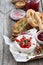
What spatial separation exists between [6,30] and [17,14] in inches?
5.8

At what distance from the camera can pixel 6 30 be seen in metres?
1.29

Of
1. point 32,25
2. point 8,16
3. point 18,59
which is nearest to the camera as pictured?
point 18,59

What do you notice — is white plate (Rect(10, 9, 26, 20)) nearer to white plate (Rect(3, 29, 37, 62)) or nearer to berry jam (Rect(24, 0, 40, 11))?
berry jam (Rect(24, 0, 40, 11))

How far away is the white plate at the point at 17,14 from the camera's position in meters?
1.36

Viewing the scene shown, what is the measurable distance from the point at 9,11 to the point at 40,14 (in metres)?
0.20

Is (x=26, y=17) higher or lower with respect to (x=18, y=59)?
higher

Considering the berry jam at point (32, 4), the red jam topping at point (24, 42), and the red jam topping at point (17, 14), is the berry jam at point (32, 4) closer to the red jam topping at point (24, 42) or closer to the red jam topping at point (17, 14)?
the red jam topping at point (17, 14)

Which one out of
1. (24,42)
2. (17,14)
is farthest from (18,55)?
(17,14)

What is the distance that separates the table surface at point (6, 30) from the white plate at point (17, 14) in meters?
0.02

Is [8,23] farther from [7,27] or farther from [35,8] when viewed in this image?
[35,8]

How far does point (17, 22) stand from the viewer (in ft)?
4.29

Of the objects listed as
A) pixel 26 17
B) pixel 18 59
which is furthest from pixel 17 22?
pixel 18 59

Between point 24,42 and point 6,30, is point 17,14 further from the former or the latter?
point 24,42

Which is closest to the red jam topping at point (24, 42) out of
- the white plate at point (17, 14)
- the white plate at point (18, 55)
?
the white plate at point (18, 55)
